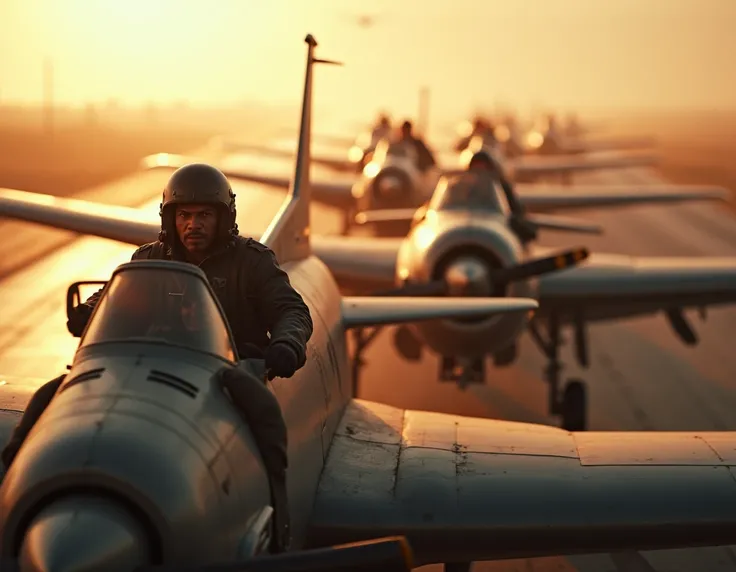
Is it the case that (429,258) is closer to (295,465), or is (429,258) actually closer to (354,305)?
(354,305)

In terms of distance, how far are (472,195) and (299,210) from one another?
4.38 m

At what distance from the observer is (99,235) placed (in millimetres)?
10383

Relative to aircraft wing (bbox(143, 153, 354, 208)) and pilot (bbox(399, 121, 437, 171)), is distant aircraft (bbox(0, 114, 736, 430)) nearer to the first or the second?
pilot (bbox(399, 121, 437, 171))

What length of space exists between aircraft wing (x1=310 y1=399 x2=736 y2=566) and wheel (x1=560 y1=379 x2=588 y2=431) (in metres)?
5.67

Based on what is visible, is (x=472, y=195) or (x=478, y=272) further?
(x=472, y=195)

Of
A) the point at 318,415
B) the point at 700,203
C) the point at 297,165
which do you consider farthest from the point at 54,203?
the point at 700,203

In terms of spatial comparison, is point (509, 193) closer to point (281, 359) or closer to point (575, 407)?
point (575, 407)

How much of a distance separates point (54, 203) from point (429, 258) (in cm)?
433

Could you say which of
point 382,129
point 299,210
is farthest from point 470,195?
point 382,129

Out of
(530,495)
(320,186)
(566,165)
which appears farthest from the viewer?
(566,165)

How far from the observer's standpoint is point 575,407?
13.4 m

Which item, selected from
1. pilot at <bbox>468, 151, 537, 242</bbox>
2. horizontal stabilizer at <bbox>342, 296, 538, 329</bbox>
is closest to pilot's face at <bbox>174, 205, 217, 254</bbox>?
horizontal stabilizer at <bbox>342, 296, 538, 329</bbox>

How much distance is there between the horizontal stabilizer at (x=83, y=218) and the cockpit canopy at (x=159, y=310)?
4.85 meters

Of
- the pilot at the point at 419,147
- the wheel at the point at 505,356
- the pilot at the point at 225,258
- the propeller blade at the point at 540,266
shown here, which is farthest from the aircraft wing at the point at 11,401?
the pilot at the point at 419,147
